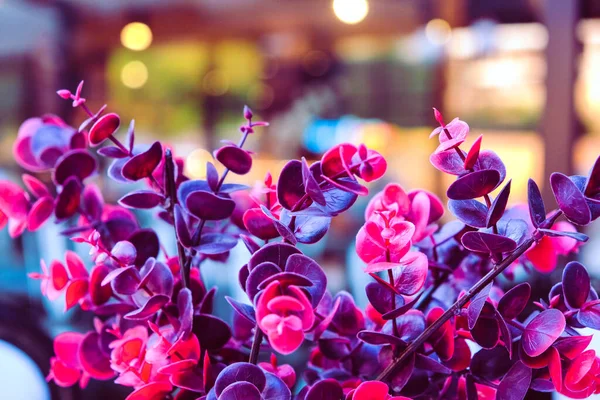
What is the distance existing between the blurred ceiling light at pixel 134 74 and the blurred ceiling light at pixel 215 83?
0.59 metres

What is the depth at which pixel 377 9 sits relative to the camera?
410cm

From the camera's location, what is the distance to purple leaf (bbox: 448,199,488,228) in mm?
312

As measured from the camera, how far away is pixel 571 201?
29 centimetres

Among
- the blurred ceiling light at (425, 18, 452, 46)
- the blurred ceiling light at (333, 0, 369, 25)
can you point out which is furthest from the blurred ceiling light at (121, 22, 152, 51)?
the blurred ceiling light at (425, 18, 452, 46)

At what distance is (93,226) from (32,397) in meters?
0.52

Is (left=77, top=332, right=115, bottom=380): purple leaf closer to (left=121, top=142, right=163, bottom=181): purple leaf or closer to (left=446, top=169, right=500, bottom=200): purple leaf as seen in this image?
(left=121, top=142, right=163, bottom=181): purple leaf

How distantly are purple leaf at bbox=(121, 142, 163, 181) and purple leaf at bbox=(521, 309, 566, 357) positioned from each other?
0.23 meters

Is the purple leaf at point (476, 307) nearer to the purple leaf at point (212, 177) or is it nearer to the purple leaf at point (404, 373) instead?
the purple leaf at point (404, 373)

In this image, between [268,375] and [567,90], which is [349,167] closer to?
[268,375]

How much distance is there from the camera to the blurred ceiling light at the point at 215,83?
225 inches

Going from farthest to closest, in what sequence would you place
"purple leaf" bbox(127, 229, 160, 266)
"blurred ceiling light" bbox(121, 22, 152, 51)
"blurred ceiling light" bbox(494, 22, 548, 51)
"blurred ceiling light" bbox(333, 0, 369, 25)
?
"blurred ceiling light" bbox(121, 22, 152, 51)
"blurred ceiling light" bbox(333, 0, 369, 25)
"blurred ceiling light" bbox(494, 22, 548, 51)
"purple leaf" bbox(127, 229, 160, 266)

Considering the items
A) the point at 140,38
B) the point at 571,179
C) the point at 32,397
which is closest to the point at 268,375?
the point at 571,179

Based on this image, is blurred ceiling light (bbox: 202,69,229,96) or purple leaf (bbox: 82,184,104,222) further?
blurred ceiling light (bbox: 202,69,229,96)

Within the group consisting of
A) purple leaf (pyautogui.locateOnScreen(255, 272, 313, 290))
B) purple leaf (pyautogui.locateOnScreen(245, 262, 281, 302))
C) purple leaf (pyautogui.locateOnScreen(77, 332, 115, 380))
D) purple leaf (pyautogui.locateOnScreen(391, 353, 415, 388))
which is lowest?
purple leaf (pyautogui.locateOnScreen(77, 332, 115, 380))
